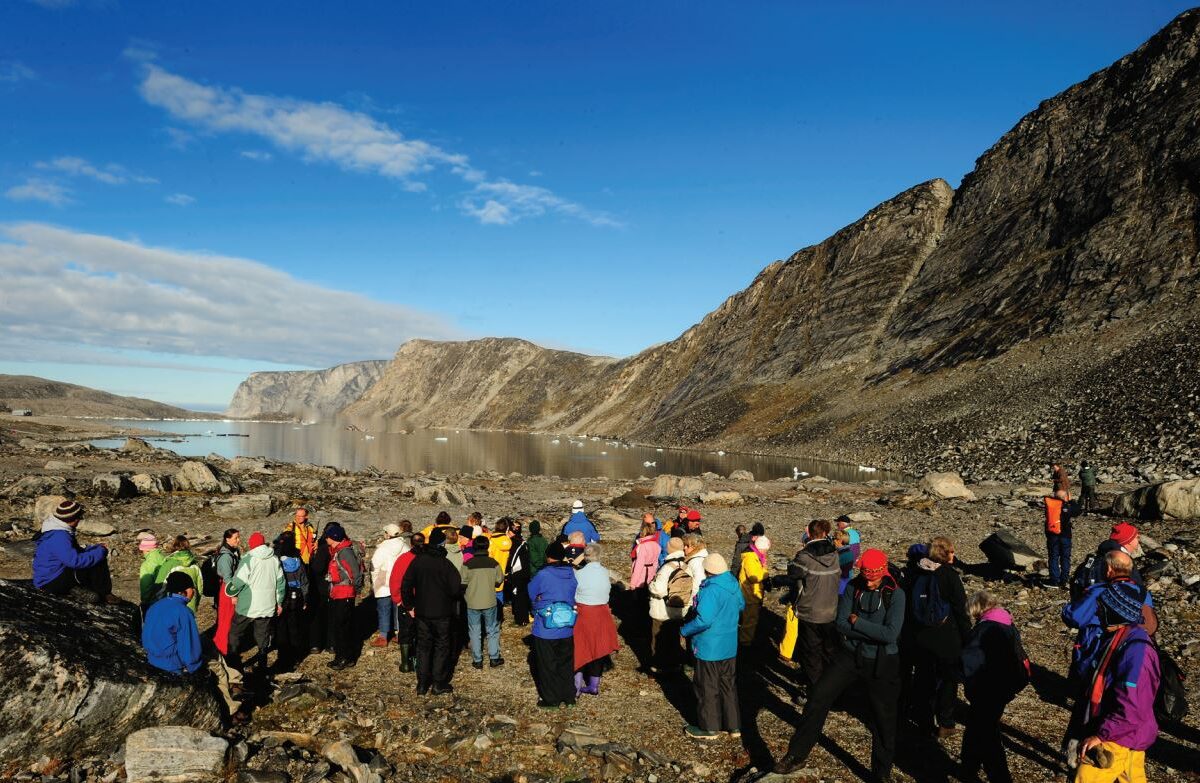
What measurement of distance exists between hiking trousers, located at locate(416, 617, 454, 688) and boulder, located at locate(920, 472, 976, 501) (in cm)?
2987

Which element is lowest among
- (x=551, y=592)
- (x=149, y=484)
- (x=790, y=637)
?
(x=149, y=484)

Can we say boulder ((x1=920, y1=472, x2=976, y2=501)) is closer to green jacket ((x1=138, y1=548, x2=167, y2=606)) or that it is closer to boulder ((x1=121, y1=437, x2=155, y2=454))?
green jacket ((x1=138, y1=548, x2=167, y2=606))

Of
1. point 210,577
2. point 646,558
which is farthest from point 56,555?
point 646,558

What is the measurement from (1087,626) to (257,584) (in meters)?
10.3

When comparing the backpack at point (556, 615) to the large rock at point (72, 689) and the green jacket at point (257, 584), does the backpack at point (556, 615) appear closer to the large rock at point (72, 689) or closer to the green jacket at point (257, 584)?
the large rock at point (72, 689)

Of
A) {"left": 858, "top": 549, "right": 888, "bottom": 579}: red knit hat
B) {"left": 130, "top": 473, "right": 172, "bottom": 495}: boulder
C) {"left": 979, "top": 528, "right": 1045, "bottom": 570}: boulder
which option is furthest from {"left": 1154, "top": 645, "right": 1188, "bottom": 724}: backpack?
{"left": 130, "top": 473, "right": 172, "bottom": 495}: boulder

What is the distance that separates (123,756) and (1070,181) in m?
88.9

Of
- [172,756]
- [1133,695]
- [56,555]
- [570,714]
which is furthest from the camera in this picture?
[570,714]

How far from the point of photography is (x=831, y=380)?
86250 millimetres

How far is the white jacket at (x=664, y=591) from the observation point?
33.2ft

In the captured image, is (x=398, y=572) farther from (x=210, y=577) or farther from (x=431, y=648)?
(x=210, y=577)

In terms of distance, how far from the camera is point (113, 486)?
83.9 ft

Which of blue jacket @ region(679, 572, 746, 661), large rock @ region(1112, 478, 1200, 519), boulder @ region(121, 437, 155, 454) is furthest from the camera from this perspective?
boulder @ region(121, 437, 155, 454)

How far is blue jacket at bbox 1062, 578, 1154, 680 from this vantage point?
598 centimetres
